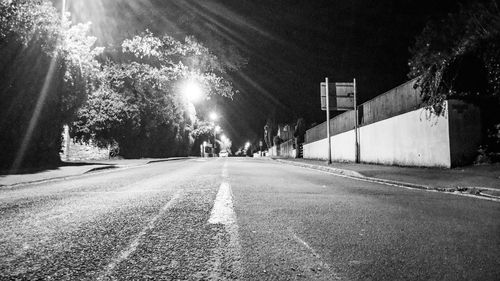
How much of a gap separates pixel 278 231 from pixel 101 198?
401cm

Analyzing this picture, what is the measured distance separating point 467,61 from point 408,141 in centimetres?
392

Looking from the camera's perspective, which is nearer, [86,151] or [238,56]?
[238,56]

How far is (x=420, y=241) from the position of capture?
11.0ft

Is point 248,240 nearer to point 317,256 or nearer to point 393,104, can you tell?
point 317,256

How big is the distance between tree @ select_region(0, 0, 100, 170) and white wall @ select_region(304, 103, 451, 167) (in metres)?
15.7

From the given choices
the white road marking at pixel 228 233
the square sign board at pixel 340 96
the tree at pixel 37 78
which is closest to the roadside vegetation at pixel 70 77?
the tree at pixel 37 78

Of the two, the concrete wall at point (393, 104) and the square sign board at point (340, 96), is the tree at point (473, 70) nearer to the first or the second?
the concrete wall at point (393, 104)

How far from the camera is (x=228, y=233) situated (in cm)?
356

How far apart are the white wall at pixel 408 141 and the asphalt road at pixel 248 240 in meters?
7.52

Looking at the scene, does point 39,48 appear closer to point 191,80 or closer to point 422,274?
point 191,80

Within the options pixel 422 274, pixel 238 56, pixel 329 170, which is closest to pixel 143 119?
pixel 238 56

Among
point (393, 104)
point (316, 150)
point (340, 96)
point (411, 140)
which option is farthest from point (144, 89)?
point (411, 140)

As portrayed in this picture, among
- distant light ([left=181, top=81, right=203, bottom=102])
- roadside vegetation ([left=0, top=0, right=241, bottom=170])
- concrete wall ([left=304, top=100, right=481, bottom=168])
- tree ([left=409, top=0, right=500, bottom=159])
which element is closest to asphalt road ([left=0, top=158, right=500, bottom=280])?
concrete wall ([left=304, top=100, right=481, bottom=168])

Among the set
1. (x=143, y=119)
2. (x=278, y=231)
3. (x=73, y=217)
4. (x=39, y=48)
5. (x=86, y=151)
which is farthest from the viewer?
(x=143, y=119)
